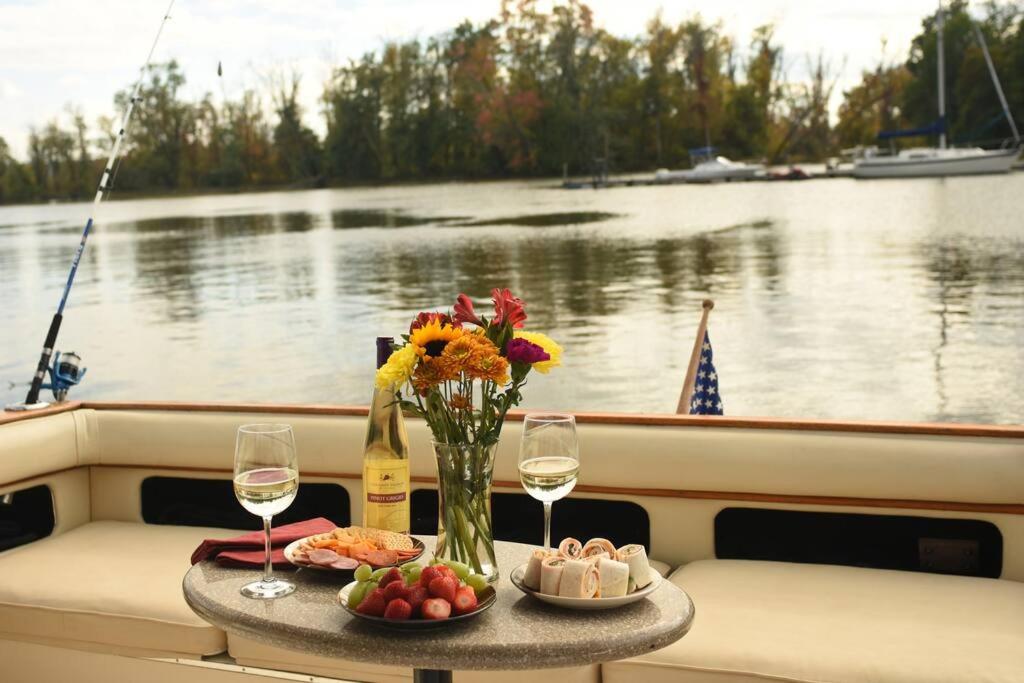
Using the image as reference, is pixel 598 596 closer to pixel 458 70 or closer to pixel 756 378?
pixel 756 378

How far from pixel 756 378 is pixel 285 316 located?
1289 cm

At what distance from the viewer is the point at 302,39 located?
228 ft

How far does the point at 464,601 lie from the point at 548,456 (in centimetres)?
26

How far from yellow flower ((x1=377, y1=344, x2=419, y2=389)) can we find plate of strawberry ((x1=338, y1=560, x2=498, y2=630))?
0.26 m

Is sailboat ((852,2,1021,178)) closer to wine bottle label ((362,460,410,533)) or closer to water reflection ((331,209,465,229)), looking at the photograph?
water reflection ((331,209,465,229))

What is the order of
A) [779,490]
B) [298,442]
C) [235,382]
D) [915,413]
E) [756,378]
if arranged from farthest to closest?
[235,382] → [756,378] → [915,413] → [298,442] → [779,490]

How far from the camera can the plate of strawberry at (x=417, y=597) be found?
4.95ft

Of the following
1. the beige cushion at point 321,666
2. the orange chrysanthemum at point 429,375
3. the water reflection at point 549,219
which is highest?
the orange chrysanthemum at point 429,375

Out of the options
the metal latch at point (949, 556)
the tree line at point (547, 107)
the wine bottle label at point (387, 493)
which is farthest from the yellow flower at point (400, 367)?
the tree line at point (547, 107)

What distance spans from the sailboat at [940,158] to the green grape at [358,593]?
54.8m

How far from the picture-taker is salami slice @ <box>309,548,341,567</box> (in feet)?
5.71

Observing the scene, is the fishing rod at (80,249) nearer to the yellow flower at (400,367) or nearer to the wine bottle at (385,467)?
the wine bottle at (385,467)

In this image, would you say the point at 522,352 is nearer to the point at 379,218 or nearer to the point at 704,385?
the point at 704,385

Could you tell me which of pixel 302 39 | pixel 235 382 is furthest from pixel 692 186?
pixel 235 382
